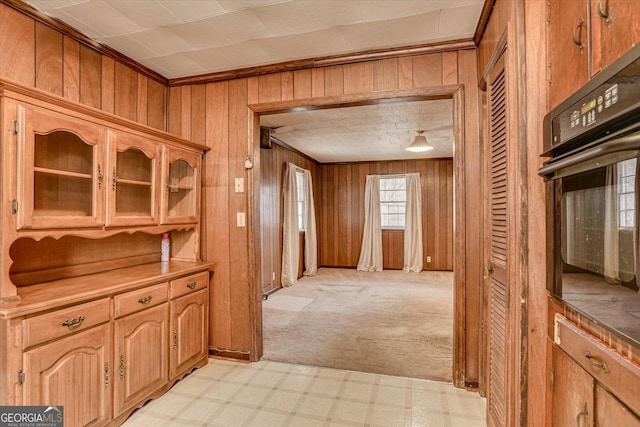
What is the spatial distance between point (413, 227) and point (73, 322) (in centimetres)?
616

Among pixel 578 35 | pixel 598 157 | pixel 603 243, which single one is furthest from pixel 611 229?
pixel 578 35

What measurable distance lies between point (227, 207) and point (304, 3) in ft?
5.38

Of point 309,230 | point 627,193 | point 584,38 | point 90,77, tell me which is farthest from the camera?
point 309,230

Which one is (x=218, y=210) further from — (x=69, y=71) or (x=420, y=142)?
(x=420, y=142)

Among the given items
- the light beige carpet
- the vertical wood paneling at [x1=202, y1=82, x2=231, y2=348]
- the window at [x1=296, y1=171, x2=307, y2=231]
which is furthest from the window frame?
the vertical wood paneling at [x1=202, y1=82, x2=231, y2=348]

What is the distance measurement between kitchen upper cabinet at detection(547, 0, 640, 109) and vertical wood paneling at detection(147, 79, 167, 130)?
2.76 meters

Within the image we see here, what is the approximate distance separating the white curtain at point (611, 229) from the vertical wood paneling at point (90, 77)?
2.79m

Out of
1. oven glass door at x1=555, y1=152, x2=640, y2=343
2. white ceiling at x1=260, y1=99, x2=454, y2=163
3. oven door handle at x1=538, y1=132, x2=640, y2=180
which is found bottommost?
oven glass door at x1=555, y1=152, x2=640, y2=343

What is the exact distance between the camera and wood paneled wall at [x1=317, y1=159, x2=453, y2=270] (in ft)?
22.1

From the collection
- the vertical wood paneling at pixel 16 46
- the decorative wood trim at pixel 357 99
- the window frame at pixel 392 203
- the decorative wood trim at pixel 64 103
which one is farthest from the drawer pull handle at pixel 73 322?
the window frame at pixel 392 203

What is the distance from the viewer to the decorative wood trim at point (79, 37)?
70.0 inches

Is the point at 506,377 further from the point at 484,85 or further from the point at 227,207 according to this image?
the point at 227,207

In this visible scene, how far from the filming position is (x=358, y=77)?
239 centimetres

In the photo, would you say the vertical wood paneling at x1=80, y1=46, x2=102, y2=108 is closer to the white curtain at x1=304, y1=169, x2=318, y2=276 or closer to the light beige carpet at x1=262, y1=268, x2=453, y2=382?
the light beige carpet at x1=262, y1=268, x2=453, y2=382
